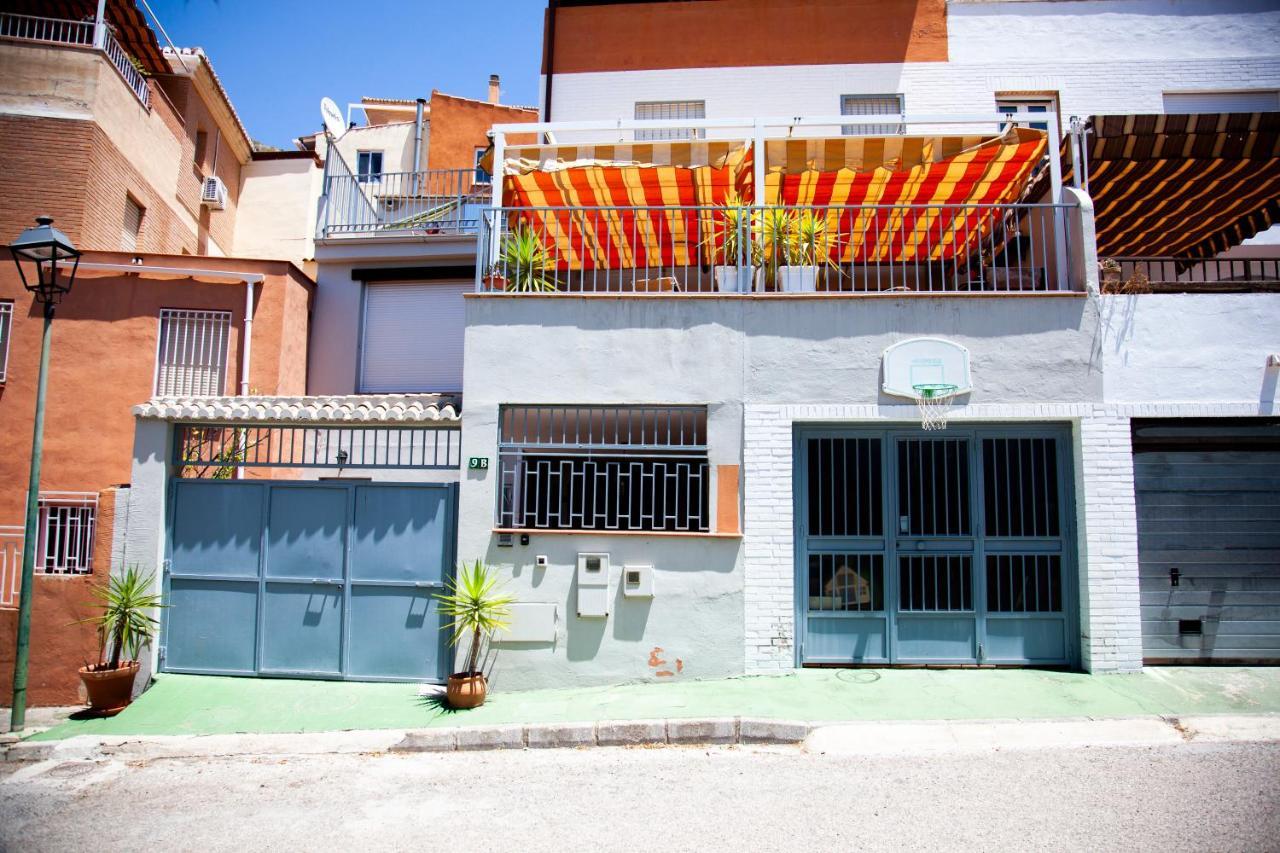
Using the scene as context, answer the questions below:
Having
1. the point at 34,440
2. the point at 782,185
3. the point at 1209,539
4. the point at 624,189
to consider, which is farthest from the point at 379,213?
the point at 1209,539

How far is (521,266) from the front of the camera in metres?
8.98

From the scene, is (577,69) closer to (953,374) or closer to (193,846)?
(953,374)

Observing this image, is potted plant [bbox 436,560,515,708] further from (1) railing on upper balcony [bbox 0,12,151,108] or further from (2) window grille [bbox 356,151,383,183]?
(2) window grille [bbox 356,151,383,183]

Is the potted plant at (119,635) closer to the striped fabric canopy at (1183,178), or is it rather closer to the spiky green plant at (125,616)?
the spiky green plant at (125,616)

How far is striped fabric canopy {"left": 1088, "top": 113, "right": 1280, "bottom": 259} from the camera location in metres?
8.38

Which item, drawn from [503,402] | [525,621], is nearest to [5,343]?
[503,402]

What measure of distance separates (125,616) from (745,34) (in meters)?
11.9

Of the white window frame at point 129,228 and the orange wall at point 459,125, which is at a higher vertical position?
the orange wall at point 459,125

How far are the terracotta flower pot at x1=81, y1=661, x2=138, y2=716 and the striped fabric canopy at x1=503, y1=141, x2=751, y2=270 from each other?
602cm

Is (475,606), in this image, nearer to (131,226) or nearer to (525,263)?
(525,263)

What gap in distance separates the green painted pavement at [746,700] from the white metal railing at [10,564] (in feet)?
7.48

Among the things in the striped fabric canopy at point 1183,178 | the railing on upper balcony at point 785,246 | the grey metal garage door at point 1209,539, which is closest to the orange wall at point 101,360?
the railing on upper balcony at point 785,246

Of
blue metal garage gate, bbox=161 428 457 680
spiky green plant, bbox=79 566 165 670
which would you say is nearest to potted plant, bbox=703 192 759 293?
blue metal garage gate, bbox=161 428 457 680

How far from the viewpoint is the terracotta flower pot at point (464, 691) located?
7500mm
